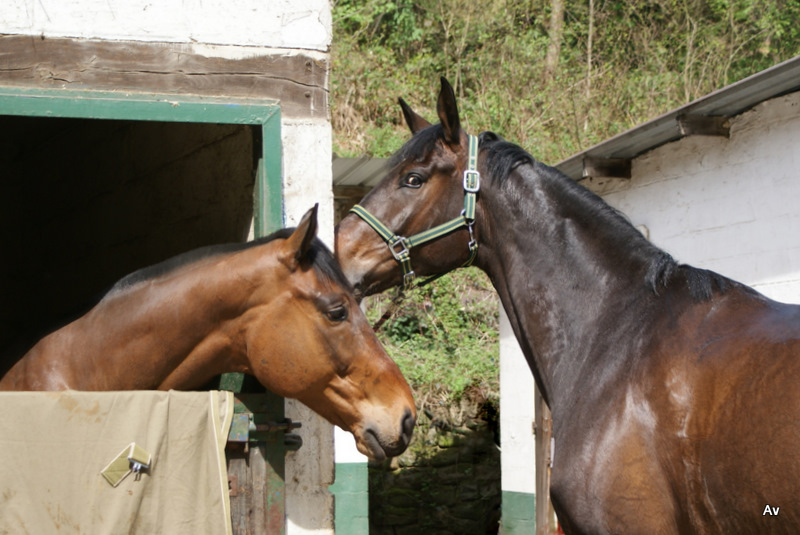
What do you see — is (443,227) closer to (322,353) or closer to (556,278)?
(556,278)

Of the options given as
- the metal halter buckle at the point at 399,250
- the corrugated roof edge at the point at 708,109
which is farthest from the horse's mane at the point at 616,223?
the corrugated roof edge at the point at 708,109

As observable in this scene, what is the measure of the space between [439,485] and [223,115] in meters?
6.35

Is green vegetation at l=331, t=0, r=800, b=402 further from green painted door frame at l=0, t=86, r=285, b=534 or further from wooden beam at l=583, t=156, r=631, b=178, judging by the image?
green painted door frame at l=0, t=86, r=285, b=534

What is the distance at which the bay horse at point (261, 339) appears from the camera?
126 inches

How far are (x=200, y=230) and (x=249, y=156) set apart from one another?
0.73m

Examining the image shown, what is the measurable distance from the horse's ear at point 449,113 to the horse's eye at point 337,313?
0.81 metres

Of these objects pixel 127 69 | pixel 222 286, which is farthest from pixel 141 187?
pixel 222 286

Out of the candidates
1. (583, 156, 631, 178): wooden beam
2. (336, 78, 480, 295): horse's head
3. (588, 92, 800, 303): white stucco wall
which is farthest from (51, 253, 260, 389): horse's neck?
(583, 156, 631, 178): wooden beam

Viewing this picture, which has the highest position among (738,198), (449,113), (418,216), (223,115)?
(738,198)

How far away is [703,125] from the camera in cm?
583

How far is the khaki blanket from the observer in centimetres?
295

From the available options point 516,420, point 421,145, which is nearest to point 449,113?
point 421,145

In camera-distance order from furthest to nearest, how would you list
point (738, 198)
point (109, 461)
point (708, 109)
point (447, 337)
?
point (447, 337) < point (738, 198) < point (708, 109) < point (109, 461)

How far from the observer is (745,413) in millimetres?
2418
